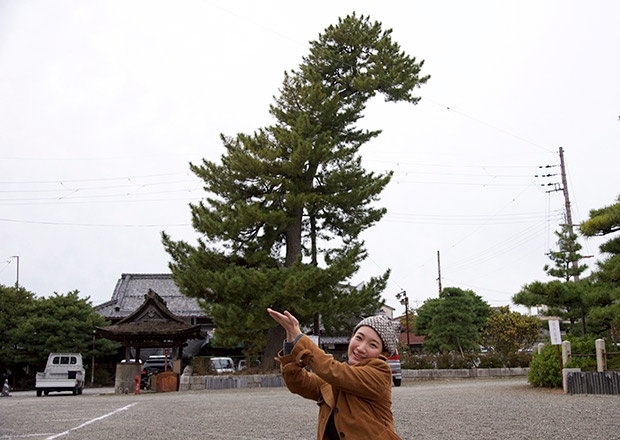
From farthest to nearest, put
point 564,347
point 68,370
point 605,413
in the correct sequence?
point 68,370 → point 564,347 → point 605,413

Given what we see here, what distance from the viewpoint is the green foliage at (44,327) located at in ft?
84.7

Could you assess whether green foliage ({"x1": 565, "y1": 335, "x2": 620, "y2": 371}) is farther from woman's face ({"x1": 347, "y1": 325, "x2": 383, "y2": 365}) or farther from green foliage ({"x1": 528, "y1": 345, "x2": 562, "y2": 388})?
woman's face ({"x1": 347, "y1": 325, "x2": 383, "y2": 365})

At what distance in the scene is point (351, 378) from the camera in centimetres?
243

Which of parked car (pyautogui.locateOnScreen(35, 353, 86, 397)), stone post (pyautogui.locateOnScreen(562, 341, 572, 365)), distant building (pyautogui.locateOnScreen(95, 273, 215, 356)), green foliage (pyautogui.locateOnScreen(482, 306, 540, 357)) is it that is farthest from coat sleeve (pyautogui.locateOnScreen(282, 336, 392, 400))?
green foliage (pyautogui.locateOnScreen(482, 306, 540, 357))

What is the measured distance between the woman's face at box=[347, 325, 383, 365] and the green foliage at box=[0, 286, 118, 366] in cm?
2639

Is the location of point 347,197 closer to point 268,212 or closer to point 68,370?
point 268,212

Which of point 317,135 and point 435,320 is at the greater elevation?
point 317,135

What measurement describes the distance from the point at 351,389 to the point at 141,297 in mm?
33565

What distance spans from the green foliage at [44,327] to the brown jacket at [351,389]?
86.6ft

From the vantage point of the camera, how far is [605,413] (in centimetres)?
817

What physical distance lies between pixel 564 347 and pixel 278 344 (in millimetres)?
10542

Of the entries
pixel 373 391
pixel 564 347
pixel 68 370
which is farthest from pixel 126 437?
pixel 68 370

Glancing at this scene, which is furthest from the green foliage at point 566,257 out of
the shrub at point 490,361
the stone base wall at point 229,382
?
the stone base wall at point 229,382

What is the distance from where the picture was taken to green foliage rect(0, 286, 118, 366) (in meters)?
25.8
